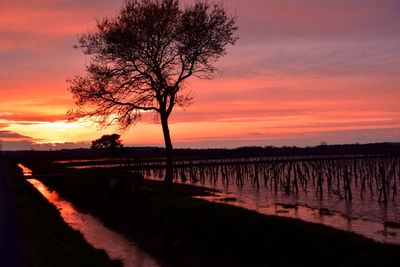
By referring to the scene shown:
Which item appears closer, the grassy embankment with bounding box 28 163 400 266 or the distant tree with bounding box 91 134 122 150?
the grassy embankment with bounding box 28 163 400 266

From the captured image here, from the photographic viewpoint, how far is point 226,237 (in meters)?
19.9

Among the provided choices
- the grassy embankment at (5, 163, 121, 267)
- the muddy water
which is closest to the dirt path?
the grassy embankment at (5, 163, 121, 267)

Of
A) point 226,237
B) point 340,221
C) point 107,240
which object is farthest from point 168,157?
point 226,237

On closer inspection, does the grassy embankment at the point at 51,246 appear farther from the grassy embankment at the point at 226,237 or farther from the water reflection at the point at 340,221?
the water reflection at the point at 340,221

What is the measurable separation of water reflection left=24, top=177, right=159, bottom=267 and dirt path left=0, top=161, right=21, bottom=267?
13.6 feet

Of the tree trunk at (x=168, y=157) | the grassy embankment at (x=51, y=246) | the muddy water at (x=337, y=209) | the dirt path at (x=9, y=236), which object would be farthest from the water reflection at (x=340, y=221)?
the dirt path at (x=9, y=236)

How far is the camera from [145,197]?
31672mm

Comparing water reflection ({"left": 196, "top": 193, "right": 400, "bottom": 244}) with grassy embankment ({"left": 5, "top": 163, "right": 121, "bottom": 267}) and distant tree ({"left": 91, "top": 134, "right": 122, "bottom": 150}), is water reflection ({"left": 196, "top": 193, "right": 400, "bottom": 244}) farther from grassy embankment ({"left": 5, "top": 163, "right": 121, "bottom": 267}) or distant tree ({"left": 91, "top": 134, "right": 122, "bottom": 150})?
distant tree ({"left": 91, "top": 134, "right": 122, "bottom": 150})

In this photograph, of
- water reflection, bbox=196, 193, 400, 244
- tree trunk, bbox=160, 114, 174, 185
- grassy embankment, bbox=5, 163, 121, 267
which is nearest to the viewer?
grassy embankment, bbox=5, 163, 121, 267

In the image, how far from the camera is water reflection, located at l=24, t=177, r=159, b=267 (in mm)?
22227

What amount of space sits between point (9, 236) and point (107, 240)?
7223mm

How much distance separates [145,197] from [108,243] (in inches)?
250

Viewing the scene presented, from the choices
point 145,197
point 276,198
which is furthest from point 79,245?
point 276,198

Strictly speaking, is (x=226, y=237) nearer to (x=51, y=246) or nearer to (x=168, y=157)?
(x=51, y=246)
